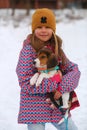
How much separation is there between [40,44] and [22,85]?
0.38 m

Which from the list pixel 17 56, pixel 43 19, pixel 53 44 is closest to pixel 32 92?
pixel 53 44

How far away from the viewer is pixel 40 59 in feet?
12.0

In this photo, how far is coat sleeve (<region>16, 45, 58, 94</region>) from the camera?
364 centimetres

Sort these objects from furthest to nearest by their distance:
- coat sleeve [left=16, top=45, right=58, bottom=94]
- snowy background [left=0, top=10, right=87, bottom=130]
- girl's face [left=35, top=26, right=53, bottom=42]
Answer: snowy background [left=0, top=10, right=87, bottom=130] < girl's face [left=35, top=26, right=53, bottom=42] < coat sleeve [left=16, top=45, right=58, bottom=94]

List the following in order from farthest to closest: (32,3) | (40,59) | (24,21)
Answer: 1. (32,3)
2. (24,21)
3. (40,59)

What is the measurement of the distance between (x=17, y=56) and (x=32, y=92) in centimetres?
678

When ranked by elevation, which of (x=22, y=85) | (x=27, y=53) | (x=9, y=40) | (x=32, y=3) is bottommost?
(x=32, y=3)

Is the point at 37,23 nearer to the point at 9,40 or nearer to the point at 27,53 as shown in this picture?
the point at 27,53

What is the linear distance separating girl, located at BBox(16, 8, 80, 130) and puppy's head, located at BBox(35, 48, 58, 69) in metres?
0.07

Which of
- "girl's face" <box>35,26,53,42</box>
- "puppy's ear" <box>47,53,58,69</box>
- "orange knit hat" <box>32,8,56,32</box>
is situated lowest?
"puppy's ear" <box>47,53,58,69</box>

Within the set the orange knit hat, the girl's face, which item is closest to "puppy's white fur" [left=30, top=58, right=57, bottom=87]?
the girl's face

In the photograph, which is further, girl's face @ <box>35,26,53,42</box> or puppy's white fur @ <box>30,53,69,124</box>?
girl's face @ <box>35,26,53,42</box>

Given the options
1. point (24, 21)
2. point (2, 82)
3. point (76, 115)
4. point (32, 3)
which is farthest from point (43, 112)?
point (32, 3)

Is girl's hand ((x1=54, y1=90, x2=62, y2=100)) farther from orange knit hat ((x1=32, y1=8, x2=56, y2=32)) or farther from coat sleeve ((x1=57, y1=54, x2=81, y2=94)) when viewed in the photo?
orange knit hat ((x1=32, y1=8, x2=56, y2=32))
